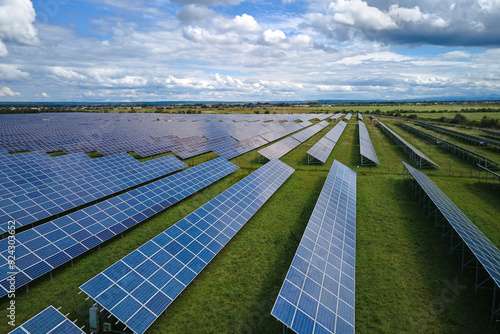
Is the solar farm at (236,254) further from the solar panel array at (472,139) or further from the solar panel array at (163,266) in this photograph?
the solar panel array at (472,139)

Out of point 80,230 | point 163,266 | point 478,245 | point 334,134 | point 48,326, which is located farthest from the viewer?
point 334,134

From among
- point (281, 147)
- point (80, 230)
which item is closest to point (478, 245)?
point (80, 230)

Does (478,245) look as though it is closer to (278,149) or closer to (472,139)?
(278,149)

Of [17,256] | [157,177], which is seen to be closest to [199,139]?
[157,177]

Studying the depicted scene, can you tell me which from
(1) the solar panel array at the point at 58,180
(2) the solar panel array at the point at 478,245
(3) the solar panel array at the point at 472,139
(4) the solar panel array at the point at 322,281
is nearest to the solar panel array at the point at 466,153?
(3) the solar panel array at the point at 472,139

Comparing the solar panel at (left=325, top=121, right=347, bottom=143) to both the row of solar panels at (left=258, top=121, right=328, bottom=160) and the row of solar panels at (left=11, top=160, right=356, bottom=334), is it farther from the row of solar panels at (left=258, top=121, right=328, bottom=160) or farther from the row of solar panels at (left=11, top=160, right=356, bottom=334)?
the row of solar panels at (left=11, top=160, right=356, bottom=334)
